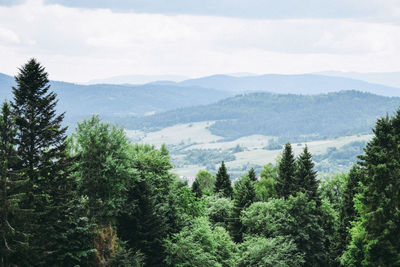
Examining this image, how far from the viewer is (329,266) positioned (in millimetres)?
57406

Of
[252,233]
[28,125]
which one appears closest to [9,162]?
[28,125]

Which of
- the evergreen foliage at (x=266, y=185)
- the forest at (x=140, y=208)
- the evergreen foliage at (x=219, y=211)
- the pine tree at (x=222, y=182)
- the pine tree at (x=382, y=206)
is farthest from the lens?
the evergreen foliage at (x=266, y=185)

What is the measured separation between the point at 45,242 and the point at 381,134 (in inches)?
1087

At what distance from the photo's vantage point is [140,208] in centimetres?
4922

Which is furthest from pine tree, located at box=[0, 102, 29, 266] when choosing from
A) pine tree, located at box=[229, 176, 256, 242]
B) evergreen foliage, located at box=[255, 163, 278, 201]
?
evergreen foliage, located at box=[255, 163, 278, 201]

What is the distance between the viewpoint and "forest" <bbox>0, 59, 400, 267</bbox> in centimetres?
3566

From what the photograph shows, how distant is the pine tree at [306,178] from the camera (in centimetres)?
5806

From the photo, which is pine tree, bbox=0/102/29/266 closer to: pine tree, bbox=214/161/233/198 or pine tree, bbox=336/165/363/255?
pine tree, bbox=336/165/363/255

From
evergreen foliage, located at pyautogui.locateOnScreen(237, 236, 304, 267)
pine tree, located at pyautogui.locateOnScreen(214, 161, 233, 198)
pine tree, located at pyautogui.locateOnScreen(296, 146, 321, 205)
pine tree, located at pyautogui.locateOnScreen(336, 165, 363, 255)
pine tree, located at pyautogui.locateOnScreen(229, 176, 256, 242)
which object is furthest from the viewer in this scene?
pine tree, located at pyautogui.locateOnScreen(214, 161, 233, 198)

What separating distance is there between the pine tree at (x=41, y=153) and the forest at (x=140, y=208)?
8cm

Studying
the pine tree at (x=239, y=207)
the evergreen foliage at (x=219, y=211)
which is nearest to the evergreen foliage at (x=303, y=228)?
the pine tree at (x=239, y=207)

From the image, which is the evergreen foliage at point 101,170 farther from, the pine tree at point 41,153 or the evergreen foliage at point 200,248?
the pine tree at point 41,153

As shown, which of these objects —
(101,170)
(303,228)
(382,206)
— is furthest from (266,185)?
(382,206)

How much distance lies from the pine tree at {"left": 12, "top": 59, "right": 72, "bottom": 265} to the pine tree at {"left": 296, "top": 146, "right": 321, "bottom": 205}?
28305 mm
